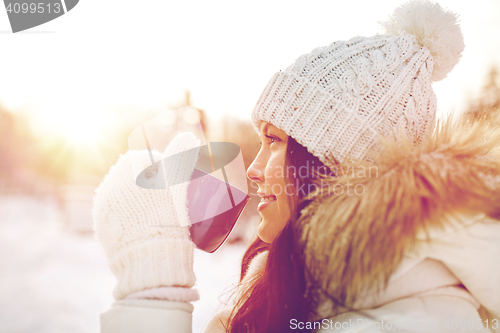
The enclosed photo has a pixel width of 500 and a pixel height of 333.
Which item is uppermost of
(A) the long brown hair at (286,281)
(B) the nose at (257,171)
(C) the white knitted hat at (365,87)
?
(C) the white knitted hat at (365,87)

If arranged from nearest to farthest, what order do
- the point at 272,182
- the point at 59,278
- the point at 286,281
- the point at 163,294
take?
the point at 163,294, the point at 286,281, the point at 272,182, the point at 59,278

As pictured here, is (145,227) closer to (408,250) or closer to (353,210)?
(353,210)

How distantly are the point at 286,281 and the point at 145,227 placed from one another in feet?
1.54

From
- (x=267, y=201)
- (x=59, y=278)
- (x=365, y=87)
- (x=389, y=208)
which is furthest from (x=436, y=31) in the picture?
(x=59, y=278)

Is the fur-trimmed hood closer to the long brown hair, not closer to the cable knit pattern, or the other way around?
the long brown hair

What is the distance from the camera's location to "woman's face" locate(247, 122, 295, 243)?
3.37 ft

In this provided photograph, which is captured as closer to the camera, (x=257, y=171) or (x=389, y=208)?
(x=389, y=208)

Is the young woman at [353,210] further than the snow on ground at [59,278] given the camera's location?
No

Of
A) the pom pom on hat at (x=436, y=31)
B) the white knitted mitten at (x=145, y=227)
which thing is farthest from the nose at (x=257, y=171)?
the pom pom on hat at (x=436, y=31)

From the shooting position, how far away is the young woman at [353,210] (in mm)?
727

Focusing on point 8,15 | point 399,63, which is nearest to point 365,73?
point 399,63

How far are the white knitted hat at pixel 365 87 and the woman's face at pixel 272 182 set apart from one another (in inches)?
2.6

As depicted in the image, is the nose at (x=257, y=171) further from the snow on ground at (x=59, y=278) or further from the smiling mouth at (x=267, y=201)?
the snow on ground at (x=59, y=278)

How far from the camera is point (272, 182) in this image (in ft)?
3.42
